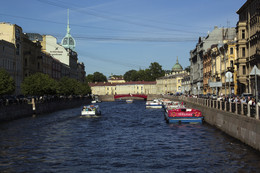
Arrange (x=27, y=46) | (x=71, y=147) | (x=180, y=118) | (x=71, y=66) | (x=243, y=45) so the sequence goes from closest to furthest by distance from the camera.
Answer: (x=71, y=147), (x=180, y=118), (x=243, y=45), (x=27, y=46), (x=71, y=66)

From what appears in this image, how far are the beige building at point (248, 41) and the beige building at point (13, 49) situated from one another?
152ft

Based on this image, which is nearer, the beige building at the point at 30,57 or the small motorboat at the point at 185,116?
the small motorboat at the point at 185,116

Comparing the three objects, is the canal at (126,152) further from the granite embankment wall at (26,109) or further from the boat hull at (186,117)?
the granite embankment wall at (26,109)

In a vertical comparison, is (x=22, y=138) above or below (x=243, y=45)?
below

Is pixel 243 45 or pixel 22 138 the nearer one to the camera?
pixel 22 138

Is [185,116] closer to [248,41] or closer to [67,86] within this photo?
[248,41]

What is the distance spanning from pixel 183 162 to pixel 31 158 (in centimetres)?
960

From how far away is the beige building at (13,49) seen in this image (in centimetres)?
8831

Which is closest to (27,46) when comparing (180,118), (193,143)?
(180,118)

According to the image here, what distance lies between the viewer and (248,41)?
70.5m

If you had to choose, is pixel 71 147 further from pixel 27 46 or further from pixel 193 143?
pixel 27 46

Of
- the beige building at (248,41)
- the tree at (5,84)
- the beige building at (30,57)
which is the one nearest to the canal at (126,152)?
the tree at (5,84)

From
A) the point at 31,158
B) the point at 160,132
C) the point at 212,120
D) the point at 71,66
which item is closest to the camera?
the point at 31,158

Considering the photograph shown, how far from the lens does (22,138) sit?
121 feet
